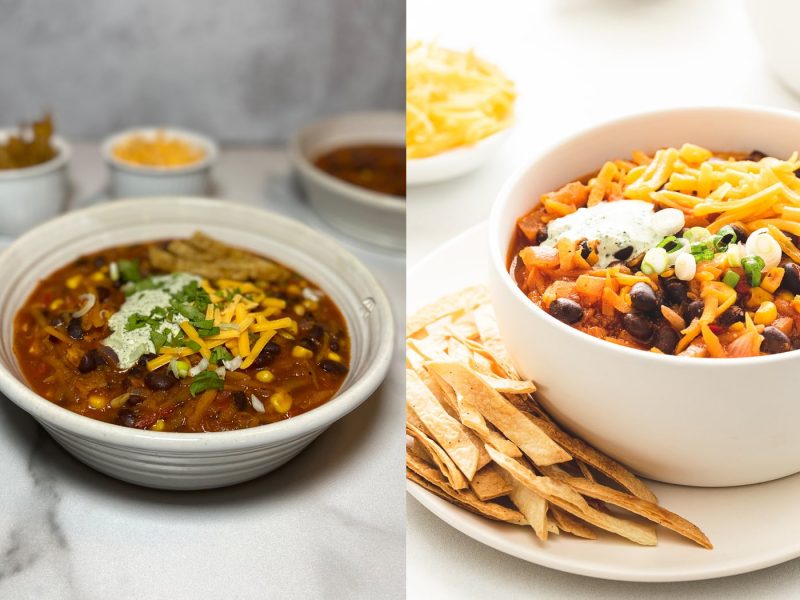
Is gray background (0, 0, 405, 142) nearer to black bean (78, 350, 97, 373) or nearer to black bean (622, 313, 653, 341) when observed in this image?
black bean (78, 350, 97, 373)

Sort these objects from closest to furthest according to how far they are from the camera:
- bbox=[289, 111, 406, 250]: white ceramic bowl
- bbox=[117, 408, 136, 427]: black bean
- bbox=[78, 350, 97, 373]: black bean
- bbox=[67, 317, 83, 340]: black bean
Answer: bbox=[117, 408, 136, 427]: black bean < bbox=[78, 350, 97, 373]: black bean < bbox=[67, 317, 83, 340]: black bean < bbox=[289, 111, 406, 250]: white ceramic bowl

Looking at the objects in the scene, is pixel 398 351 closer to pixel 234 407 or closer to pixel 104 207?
pixel 234 407

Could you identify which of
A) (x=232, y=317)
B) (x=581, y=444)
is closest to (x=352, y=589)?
(x=581, y=444)

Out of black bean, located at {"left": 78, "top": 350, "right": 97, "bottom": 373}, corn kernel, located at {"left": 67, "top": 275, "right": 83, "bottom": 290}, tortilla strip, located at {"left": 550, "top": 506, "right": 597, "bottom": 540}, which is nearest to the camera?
tortilla strip, located at {"left": 550, "top": 506, "right": 597, "bottom": 540}

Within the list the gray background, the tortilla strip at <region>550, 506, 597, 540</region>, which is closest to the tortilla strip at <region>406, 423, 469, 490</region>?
the tortilla strip at <region>550, 506, 597, 540</region>

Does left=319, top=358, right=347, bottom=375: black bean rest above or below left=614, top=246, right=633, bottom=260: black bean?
below

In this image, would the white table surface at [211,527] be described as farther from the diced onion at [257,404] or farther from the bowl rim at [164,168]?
the bowl rim at [164,168]

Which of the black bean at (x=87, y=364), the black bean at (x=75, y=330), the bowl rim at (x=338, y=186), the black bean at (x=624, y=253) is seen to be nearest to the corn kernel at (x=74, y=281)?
the black bean at (x=75, y=330)
